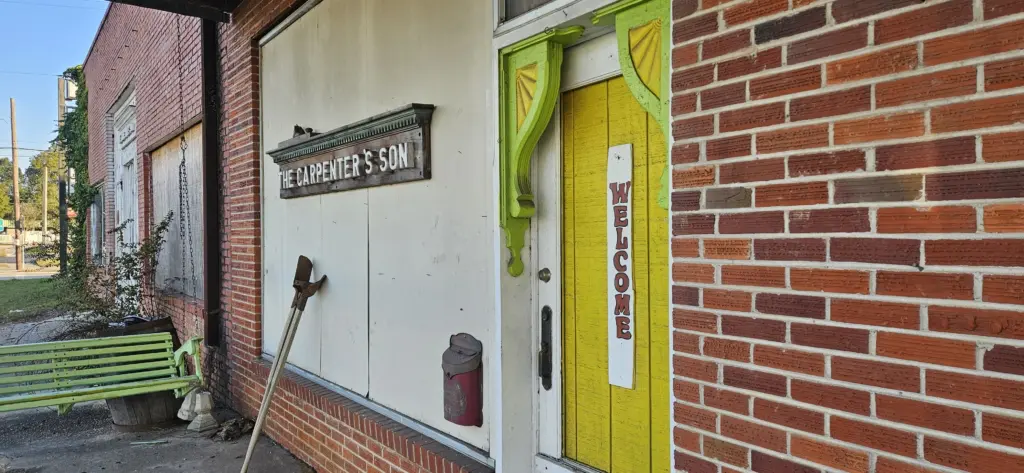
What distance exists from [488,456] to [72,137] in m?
17.4

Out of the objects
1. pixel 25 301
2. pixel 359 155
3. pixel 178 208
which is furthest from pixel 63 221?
pixel 359 155

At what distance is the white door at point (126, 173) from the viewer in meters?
11.0

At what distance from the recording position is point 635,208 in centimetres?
248

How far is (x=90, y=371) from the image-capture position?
5418 millimetres

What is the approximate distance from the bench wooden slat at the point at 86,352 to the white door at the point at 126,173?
5500 mm

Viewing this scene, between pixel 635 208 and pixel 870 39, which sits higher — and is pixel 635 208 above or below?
A: below

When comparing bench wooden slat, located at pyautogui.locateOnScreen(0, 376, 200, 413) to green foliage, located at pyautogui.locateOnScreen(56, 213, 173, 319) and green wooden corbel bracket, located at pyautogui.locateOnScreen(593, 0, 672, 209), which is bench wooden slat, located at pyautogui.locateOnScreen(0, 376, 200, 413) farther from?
green wooden corbel bracket, located at pyautogui.locateOnScreen(593, 0, 672, 209)

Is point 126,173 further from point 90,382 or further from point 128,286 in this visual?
point 90,382

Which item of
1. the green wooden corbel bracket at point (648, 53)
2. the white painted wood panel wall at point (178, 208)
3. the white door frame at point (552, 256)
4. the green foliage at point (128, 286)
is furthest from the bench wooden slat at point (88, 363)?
the green wooden corbel bracket at point (648, 53)

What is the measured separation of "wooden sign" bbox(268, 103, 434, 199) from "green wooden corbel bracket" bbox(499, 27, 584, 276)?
2.21ft

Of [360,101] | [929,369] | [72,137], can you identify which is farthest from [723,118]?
[72,137]

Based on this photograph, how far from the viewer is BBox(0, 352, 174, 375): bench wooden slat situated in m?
5.08

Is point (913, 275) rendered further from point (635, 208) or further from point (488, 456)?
point (488, 456)

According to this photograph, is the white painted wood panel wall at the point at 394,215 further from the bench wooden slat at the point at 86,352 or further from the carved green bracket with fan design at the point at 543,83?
the bench wooden slat at the point at 86,352
